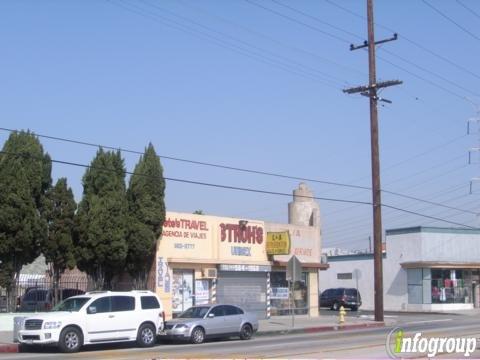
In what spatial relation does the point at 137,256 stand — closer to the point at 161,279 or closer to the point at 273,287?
the point at 161,279

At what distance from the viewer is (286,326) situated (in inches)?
1292

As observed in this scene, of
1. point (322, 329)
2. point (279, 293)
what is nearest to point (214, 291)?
point (279, 293)

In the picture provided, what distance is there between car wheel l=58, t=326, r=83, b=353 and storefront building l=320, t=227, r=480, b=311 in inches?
1234

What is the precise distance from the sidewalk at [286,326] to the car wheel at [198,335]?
14.4ft

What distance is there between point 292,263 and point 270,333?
3247 mm

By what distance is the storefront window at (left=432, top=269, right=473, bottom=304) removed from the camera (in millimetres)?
52250

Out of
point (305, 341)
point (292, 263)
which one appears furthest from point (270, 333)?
point (305, 341)

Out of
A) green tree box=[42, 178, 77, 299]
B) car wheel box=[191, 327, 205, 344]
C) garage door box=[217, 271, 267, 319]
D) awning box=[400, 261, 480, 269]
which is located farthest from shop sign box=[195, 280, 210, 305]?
awning box=[400, 261, 480, 269]

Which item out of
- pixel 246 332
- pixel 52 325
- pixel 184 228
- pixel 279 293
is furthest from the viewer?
pixel 279 293

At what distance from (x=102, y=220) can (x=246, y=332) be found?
7692 millimetres

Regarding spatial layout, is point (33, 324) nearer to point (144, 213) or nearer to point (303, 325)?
point (144, 213)

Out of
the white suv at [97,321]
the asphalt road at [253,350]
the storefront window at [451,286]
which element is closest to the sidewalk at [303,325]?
the asphalt road at [253,350]

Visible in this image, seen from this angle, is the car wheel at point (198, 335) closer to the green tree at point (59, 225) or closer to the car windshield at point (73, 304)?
the car windshield at point (73, 304)

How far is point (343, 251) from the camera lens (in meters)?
93.9
